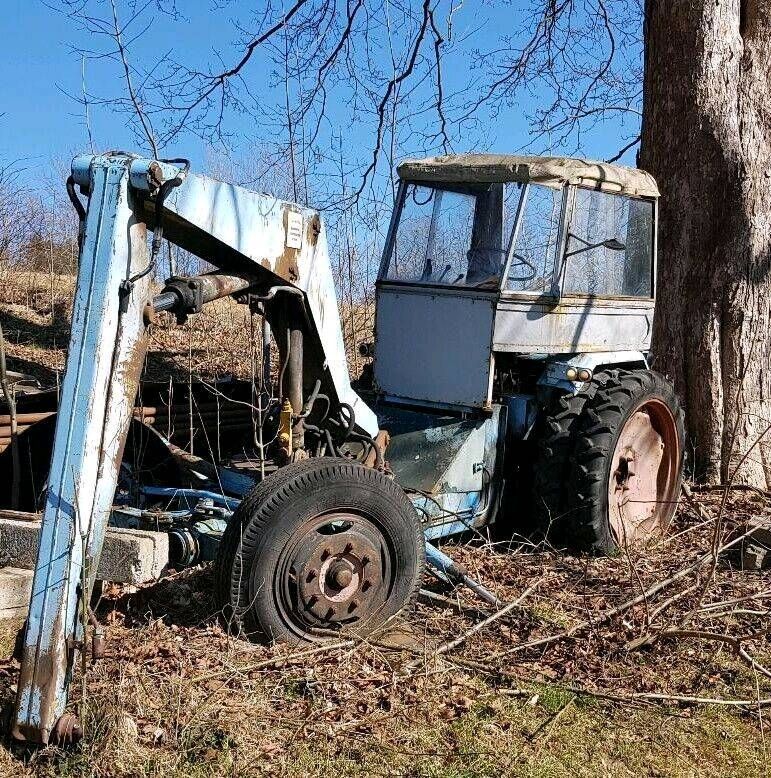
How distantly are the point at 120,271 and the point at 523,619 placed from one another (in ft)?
8.62

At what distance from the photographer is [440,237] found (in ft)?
19.4

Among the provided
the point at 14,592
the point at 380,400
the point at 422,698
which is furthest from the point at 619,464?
the point at 14,592

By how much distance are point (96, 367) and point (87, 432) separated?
Answer: 243 mm

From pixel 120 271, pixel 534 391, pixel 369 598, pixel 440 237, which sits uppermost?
pixel 440 237

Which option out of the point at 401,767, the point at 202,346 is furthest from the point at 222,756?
the point at 202,346

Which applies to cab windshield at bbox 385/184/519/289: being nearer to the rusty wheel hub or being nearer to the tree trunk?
the rusty wheel hub

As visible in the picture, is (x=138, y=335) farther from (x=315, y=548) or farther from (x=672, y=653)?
(x=672, y=653)

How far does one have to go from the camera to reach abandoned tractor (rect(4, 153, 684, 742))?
3.55m

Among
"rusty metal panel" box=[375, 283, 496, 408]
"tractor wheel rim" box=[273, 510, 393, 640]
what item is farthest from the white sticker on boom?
"rusty metal panel" box=[375, 283, 496, 408]

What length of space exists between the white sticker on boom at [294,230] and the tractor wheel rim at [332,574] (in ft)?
4.13

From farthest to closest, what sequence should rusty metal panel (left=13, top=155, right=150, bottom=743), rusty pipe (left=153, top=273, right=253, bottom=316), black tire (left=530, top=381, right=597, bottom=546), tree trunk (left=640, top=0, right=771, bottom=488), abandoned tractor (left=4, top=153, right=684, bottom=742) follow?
tree trunk (left=640, top=0, right=771, bottom=488) → black tire (left=530, top=381, right=597, bottom=546) → rusty pipe (left=153, top=273, right=253, bottom=316) → abandoned tractor (left=4, top=153, right=684, bottom=742) → rusty metal panel (left=13, top=155, right=150, bottom=743)

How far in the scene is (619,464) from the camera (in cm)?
604

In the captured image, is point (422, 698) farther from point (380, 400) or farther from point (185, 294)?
point (380, 400)

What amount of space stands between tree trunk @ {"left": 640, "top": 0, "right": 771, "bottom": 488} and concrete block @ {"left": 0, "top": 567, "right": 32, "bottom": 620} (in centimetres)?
504
